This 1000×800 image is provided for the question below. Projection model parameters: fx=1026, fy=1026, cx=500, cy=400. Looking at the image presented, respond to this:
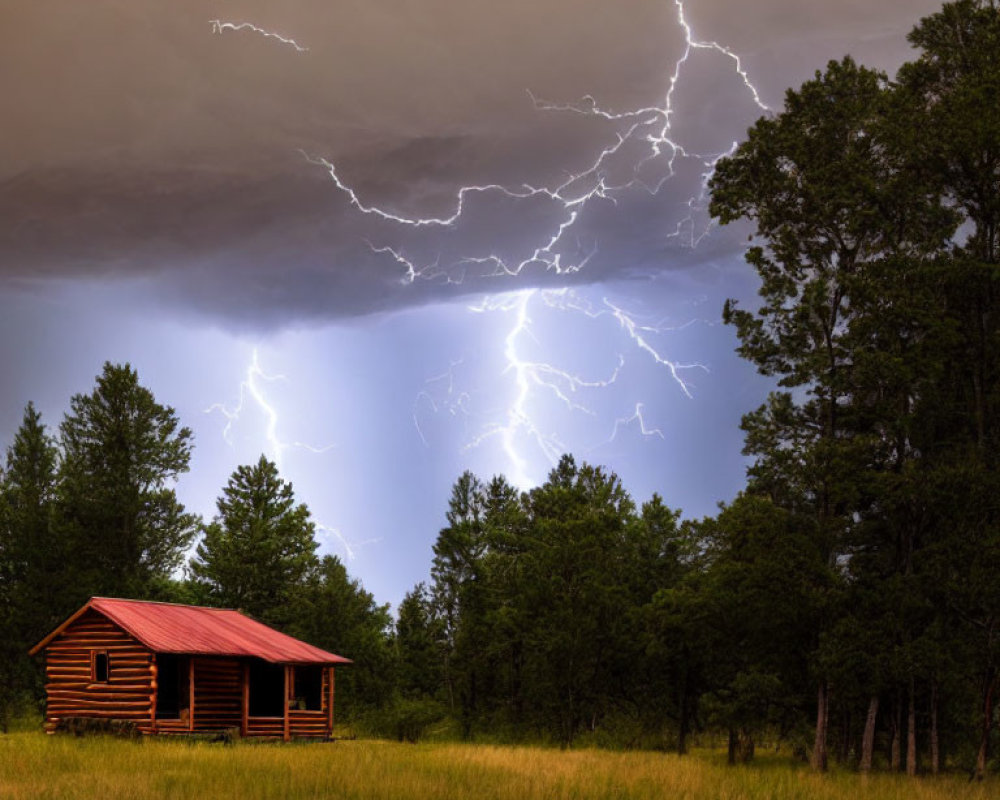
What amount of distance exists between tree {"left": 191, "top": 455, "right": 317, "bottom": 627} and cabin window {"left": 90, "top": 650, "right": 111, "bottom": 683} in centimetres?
1463

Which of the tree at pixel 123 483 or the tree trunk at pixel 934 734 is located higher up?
the tree at pixel 123 483

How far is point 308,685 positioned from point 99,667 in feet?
25.7

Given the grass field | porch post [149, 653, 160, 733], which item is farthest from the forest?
porch post [149, 653, 160, 733]

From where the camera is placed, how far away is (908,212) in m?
27.2

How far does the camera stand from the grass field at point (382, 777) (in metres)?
16.4

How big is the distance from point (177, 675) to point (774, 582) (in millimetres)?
19797

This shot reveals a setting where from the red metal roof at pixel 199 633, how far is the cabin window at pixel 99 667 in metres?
1.40

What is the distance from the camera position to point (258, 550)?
4734 cm

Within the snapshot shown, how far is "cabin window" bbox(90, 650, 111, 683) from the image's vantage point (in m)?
31.5

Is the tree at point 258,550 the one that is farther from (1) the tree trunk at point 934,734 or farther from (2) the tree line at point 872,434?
(1) the tree trunk at point 934,734

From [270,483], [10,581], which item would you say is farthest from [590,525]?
[10,581]

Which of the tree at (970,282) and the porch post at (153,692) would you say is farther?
the porch post at (153,692)

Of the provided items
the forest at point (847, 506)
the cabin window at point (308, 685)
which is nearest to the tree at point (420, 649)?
the forest at point (847, 506)

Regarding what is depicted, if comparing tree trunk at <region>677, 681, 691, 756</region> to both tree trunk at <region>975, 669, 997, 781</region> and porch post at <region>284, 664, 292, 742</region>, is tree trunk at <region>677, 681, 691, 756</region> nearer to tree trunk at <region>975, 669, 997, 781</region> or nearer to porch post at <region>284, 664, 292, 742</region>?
tree trunk at <region>975, 669, 997, 781</region>
